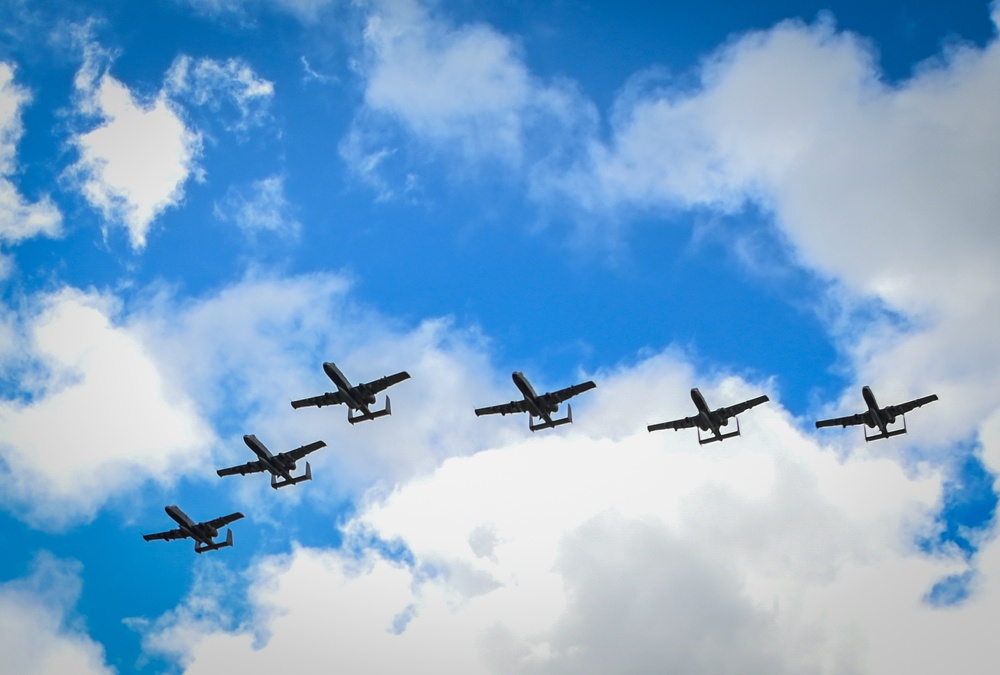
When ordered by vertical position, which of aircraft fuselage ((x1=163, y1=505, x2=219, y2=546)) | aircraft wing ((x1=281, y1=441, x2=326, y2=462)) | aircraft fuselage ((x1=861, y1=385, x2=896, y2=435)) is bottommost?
aircraft fuselage ((x1=861, y1=385, x2=896, y2=435))

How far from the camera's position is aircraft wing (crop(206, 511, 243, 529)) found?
328 feet

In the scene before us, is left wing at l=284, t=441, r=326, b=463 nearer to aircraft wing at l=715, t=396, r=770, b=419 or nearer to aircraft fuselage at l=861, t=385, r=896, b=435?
aircraft wing at l=715, t=396, r=770, b=419

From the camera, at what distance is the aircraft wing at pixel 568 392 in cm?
8819

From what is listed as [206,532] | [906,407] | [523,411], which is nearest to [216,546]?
[206,532]

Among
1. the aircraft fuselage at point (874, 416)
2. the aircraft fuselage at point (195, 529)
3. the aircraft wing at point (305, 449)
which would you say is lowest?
the aircraft fuselage at point (874, 416)

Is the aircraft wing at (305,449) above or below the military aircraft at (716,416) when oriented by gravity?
above

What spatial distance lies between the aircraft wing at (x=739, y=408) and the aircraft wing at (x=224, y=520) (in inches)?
2043

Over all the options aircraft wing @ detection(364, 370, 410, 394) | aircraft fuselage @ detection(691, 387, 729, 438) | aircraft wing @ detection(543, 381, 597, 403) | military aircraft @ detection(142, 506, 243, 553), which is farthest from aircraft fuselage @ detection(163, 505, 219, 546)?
aircraft fuselage @ detection(691, 387, 729, 438)

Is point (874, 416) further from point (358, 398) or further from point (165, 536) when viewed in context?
point (165, 536)

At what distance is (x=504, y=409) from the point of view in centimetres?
9362

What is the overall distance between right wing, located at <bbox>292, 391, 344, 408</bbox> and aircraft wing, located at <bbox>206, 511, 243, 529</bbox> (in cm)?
1800

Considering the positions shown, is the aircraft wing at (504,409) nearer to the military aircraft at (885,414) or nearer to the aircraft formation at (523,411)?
the aircraft formation at (523,411)

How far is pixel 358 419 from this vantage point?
91.2 meters

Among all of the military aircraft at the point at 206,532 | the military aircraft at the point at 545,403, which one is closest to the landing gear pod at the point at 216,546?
the military aircraft at the point at 206,532
